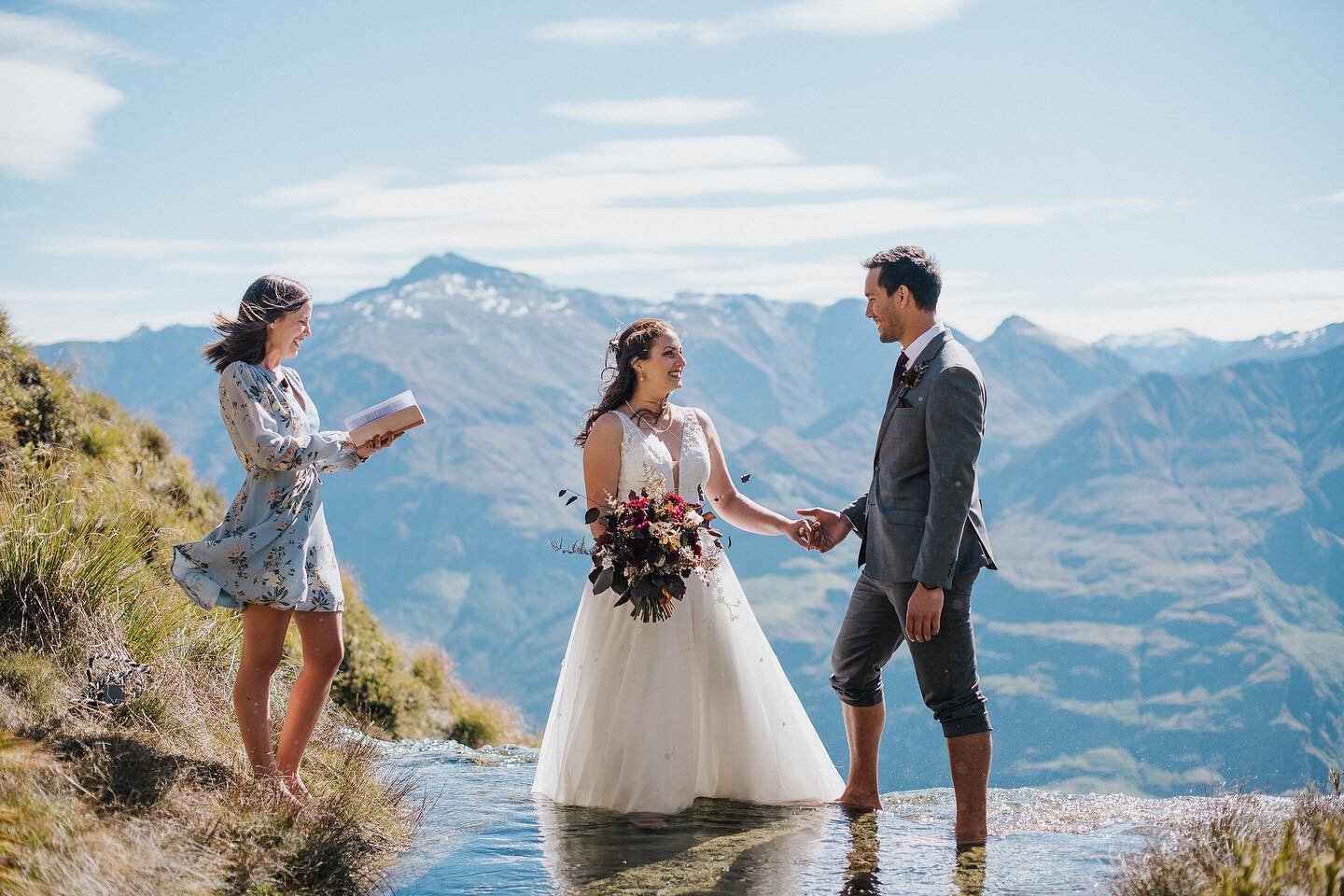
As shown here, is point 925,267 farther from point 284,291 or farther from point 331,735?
point 331,735

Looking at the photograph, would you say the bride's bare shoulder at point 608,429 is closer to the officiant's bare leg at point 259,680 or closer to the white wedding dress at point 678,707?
the white wedding dress at point 678,707

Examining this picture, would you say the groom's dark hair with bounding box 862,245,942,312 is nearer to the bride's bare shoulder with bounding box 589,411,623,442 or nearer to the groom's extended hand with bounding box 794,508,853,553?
the groom's extended hand with bounding box 794,508,853,553

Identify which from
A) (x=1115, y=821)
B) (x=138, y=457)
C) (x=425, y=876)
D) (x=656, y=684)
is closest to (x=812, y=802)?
(x=656, y=684)

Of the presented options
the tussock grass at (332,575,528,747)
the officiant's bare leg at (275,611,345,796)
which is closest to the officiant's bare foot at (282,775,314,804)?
the officiant's bare leg at (275,611,345,796)

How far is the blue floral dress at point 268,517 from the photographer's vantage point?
4.88m

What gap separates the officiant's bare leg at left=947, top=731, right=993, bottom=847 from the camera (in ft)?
17.4

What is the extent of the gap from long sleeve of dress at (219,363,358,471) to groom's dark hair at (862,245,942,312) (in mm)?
2539

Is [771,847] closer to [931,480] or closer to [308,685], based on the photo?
[931,480]

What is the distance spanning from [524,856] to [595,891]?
2.15 ft

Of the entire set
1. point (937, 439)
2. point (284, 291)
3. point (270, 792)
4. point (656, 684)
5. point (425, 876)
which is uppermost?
point (284, 291)

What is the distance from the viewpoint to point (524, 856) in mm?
5340

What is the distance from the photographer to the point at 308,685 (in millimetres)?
5137

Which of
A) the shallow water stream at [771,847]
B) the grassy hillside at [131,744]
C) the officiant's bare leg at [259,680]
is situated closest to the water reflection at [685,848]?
the shallow water stream at [771,847]

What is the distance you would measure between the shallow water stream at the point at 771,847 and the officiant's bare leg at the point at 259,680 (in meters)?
0.76
